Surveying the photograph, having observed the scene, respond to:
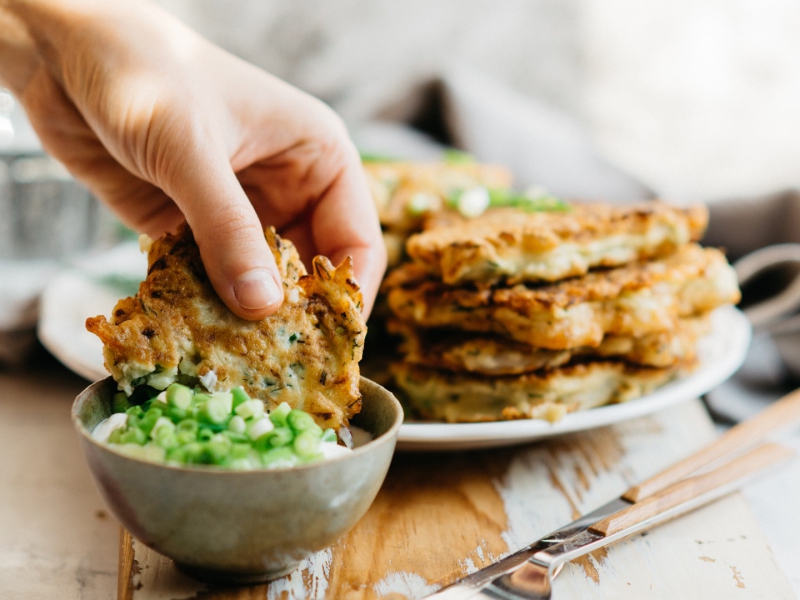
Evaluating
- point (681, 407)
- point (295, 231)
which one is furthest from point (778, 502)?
point (295, 231)

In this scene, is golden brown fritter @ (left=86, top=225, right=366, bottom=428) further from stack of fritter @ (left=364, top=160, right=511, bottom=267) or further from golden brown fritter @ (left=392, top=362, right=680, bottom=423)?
stack of fritter @ (left=364, top=160, right=511, bottom=267)

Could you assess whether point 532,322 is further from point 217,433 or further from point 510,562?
point 217,433

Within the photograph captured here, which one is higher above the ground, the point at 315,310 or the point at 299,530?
the point at 315,310

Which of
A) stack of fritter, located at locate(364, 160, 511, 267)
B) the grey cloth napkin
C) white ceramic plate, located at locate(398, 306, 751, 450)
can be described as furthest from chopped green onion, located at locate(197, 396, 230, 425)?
the grey cloth napkin

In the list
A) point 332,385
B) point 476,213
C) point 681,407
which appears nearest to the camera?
point 332,385

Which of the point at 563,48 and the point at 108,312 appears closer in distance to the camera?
the point at 108,312

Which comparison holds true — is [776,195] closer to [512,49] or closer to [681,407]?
[681,407]

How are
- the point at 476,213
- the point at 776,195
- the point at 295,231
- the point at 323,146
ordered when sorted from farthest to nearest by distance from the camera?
1. the point at 776,195
2. the point at 476,213
3. the point at 295,231
4. the point at 323,146
